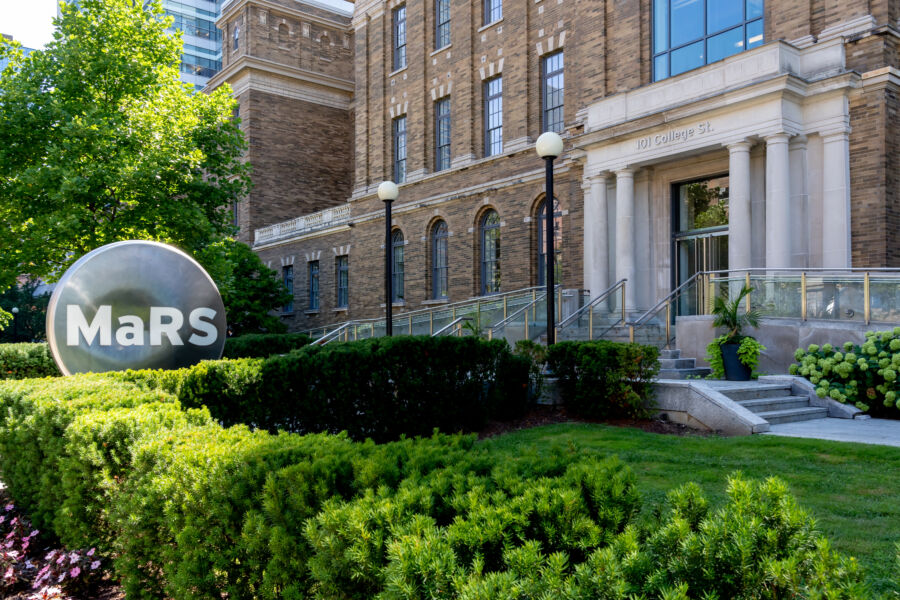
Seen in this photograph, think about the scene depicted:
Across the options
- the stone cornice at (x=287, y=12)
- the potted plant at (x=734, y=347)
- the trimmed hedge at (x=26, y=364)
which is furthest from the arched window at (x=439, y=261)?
the stone cornice at (x=287, y=12)

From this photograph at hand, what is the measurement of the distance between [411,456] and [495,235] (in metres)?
23.1

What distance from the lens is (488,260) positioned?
26.8 meters

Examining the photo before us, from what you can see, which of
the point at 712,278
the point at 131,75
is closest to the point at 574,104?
the point at 712,278

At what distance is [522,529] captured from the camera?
2.72 m

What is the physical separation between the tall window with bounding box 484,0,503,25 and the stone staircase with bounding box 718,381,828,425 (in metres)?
19.5

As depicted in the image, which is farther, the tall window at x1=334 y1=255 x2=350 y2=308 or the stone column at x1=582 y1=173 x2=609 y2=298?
the tall window at x1=334 y1=255 x2=350 y2=308

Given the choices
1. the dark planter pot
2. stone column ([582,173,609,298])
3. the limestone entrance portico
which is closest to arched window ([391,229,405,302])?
stone column ([582,173,609,298])

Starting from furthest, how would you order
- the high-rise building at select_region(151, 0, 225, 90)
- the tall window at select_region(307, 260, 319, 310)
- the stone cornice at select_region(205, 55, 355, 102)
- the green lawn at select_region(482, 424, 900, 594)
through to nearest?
the high-rise building at select_region(151, 0, 225, 90)
the stone cornice at select_region(205, 55, 355, 102)
the tall window at select_region(307, 260, 319, 310)
the green lawn at select_region(482, 424, 900, 594)

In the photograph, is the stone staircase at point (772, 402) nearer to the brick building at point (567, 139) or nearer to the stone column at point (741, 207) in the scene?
the brick building at point (567, 139)

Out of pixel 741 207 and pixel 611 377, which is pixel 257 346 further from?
pixel 741 207

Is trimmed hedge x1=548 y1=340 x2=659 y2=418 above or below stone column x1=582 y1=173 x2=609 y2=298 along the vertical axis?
below

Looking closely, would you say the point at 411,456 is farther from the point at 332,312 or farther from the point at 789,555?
the point at 332,312

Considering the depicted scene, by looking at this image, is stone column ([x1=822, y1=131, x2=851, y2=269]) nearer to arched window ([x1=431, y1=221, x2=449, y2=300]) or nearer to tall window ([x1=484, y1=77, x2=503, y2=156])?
tall window ([x1=484, y1=77, x2=503, y2=156])

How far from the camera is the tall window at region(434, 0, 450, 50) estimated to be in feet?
97.0
